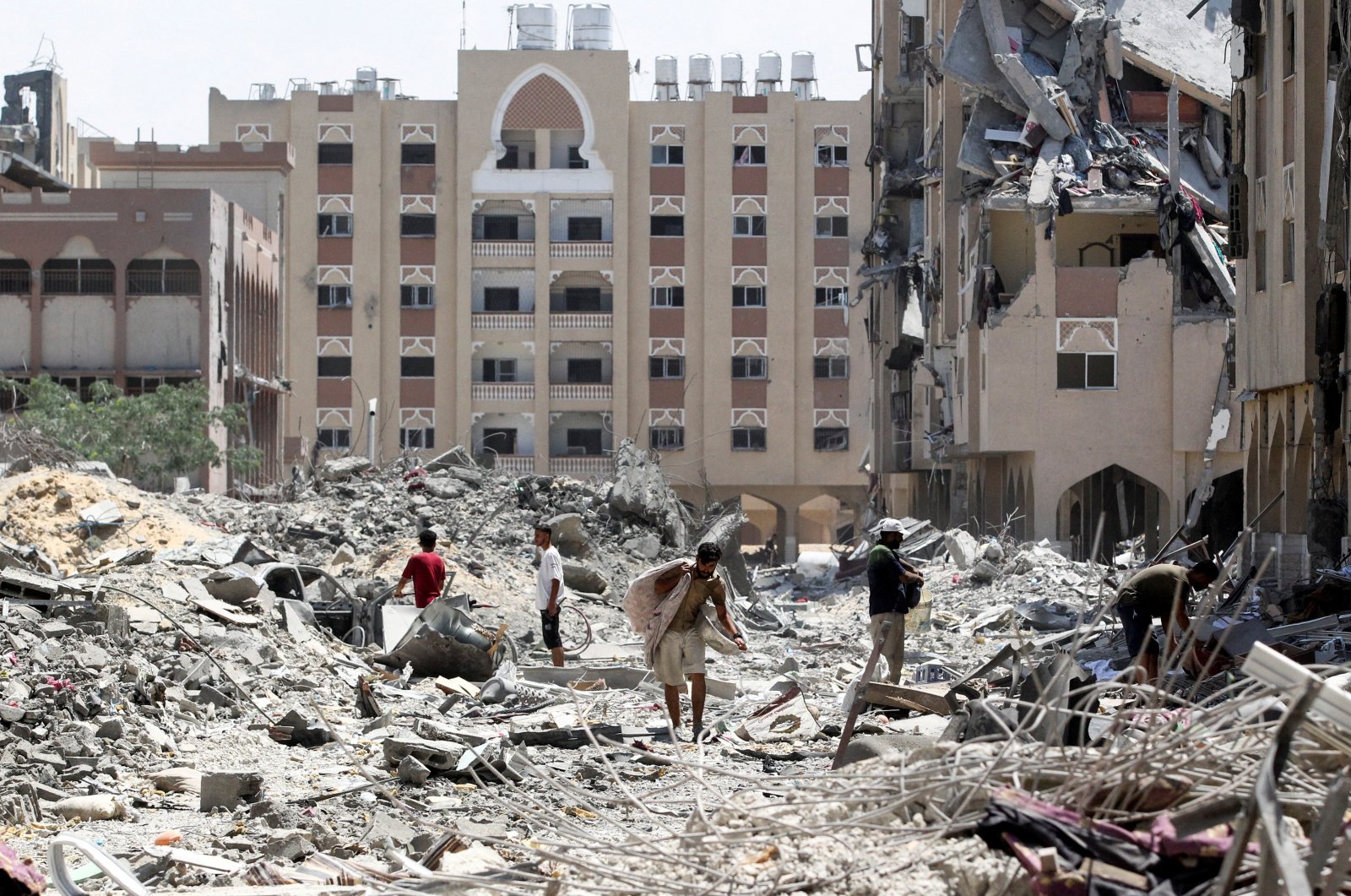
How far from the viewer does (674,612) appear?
39.0ft

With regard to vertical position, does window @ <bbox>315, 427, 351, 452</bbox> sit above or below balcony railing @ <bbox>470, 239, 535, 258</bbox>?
below

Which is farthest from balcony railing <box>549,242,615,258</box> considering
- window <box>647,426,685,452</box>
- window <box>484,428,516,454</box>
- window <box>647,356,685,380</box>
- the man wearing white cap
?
the man wearing white cap

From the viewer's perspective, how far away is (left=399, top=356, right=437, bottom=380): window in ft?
196

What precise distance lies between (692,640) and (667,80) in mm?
52131

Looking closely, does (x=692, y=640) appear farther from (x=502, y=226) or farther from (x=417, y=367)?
(x=502, y=226)

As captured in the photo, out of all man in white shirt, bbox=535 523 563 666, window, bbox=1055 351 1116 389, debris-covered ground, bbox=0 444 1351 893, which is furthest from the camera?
window, bbox=1055 351 1116 389

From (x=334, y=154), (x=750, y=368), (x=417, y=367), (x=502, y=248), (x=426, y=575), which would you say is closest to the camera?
(x=426, y=575)

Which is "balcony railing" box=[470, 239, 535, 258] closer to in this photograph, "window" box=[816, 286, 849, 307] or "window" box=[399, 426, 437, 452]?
"window" box=[399, 426, 437, 452]

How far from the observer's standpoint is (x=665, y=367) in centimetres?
6006

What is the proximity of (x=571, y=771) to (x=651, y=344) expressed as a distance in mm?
49835

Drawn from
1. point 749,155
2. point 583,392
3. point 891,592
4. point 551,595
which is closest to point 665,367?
point 583,392

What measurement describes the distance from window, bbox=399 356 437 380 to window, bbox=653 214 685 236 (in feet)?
30.6

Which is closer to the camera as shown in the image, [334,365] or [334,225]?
[334,225]

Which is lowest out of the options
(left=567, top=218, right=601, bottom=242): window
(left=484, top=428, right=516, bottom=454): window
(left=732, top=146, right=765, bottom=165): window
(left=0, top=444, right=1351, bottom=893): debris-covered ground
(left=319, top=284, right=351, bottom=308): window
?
(left=0, top=444, right=1351, bottom=893): debris-covered ground
